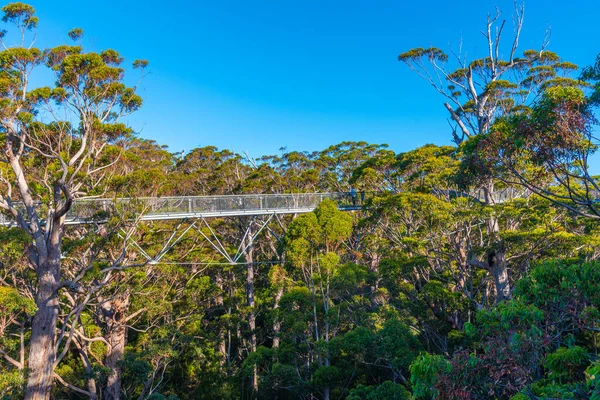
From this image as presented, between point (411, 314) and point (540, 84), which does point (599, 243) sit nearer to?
point (411, 314)

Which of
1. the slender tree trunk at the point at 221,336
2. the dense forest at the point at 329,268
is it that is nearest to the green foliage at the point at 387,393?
the dense forest at the point at 329,268

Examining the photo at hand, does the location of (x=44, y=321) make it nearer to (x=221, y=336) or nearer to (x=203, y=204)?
(x=203, y=204)

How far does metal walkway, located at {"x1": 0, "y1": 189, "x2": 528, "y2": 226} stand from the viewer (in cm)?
1070

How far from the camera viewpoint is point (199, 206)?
13.2 metres

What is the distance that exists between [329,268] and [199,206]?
490cm

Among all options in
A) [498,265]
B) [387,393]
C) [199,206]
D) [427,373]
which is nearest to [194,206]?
[199,206]

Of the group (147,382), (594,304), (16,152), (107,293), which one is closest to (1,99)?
(16,152)

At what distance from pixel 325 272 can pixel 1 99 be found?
9.73 m

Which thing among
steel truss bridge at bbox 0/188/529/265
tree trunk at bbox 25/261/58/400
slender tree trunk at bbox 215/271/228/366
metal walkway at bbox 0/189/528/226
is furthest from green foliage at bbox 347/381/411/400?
slender tree trunk at bbox 215/271/228/366

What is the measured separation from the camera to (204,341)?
637 inches

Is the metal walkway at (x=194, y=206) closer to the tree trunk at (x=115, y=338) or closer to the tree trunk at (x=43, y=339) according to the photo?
the tree trunk at (x=43, y=339)

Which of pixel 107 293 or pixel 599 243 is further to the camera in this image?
pixel 107 293

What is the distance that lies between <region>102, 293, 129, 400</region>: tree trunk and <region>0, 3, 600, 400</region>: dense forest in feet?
0.20

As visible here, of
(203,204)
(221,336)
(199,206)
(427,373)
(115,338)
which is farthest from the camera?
(221,336)
